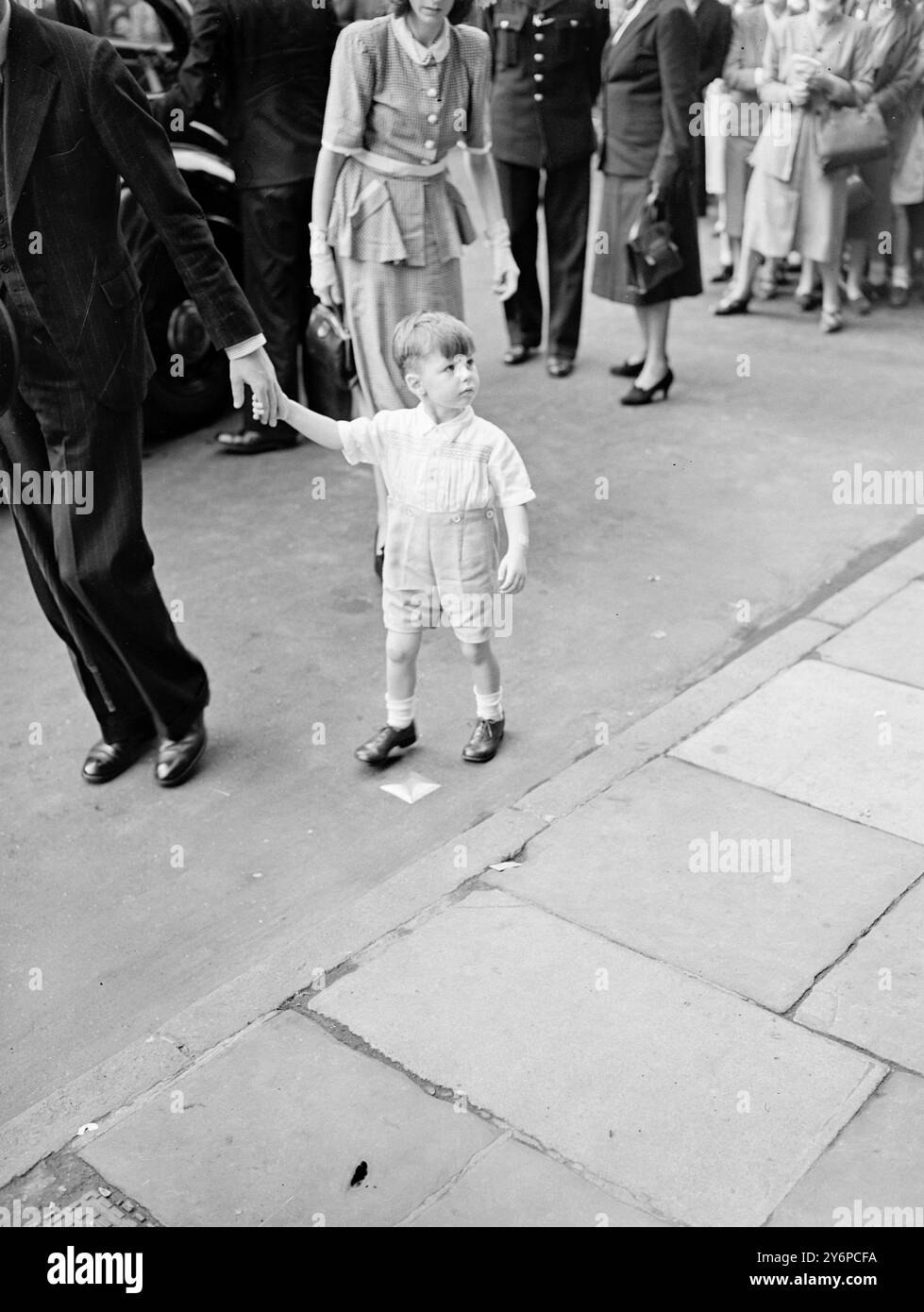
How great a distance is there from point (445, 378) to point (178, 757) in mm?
1388

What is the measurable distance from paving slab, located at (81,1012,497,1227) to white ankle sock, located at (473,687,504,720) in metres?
1.45

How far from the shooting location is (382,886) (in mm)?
3852

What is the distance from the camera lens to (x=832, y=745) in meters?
4.41

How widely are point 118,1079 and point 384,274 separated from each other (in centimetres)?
311

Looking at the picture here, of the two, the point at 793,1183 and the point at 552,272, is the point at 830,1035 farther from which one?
the point at 552,272

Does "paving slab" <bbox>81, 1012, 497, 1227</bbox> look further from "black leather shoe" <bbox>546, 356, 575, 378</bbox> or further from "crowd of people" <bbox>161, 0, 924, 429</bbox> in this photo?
"black leather shoe" <bbox>546, 356, 575, 378</bbox>

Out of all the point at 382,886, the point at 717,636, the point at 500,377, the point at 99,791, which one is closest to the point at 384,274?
the point at 717,636

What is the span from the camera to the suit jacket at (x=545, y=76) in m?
7.74

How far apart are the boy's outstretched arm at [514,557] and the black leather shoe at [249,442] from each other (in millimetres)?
3482

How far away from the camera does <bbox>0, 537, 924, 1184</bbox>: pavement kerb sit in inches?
125
